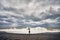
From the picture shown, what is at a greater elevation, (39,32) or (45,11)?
(45,11)

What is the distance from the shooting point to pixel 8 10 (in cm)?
283

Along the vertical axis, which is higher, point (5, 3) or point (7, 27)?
point (5, 3)

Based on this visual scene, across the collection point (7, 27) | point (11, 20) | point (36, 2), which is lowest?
point (7, 27)

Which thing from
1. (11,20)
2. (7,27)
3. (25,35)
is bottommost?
(25,35)

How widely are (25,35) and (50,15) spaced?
875mm

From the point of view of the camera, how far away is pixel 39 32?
2764 millimetres

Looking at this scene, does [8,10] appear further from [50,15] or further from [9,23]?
[50,15]

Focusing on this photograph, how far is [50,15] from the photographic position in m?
2.82

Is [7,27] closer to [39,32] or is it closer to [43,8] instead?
[39,32]

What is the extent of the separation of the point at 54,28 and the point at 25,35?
31.9 inches

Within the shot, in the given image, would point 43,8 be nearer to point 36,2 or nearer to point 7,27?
point 36,2

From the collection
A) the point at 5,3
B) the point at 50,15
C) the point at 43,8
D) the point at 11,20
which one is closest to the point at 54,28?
the point at 50,15

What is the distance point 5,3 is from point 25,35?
1.03 metres

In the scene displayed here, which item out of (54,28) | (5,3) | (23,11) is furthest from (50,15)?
(5,3)
